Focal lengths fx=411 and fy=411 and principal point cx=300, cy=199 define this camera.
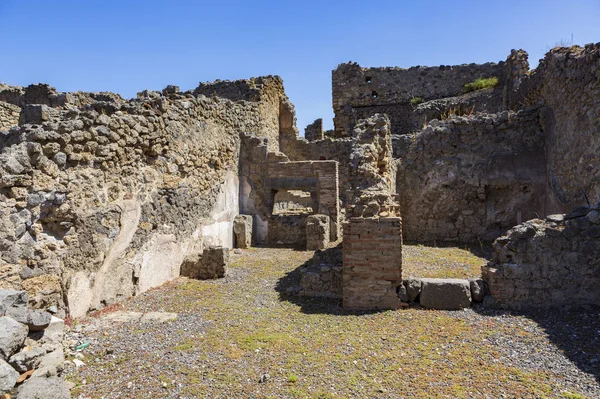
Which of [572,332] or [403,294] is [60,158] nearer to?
[403,294]

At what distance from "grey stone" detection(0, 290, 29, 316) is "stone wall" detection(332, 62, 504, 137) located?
1846 cm

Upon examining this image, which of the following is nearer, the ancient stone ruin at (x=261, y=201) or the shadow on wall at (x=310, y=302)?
the ancient stone ruin at (x=261, y=201)

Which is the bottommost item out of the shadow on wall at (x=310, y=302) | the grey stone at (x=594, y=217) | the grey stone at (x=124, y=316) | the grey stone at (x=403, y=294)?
the grey stone at (x=124, y=316)

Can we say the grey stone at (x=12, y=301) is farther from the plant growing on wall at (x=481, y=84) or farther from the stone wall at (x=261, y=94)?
the plant growing on wall at (x=481, y=84)

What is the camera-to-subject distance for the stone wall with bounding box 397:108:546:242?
35.1 ft

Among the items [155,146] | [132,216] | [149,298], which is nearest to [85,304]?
[149,298]

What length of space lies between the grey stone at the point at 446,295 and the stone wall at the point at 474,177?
210 inches

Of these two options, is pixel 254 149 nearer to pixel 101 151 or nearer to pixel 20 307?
pixel 101 151

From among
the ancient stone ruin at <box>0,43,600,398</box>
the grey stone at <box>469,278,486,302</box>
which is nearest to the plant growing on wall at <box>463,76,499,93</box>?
the ancient stone ruin at <box>0,43,600,398</box>

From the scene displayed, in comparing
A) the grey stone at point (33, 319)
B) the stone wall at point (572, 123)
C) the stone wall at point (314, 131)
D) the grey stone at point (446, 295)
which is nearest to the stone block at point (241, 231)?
the grey stone at point (446, 295)

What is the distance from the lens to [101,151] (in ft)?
20.6

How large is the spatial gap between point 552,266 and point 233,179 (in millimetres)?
8162

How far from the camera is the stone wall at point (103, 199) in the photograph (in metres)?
5.08

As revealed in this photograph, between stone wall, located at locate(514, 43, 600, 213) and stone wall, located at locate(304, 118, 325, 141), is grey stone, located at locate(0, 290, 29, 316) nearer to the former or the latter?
stone wall, located at locate(514, 43, 600, 213)
